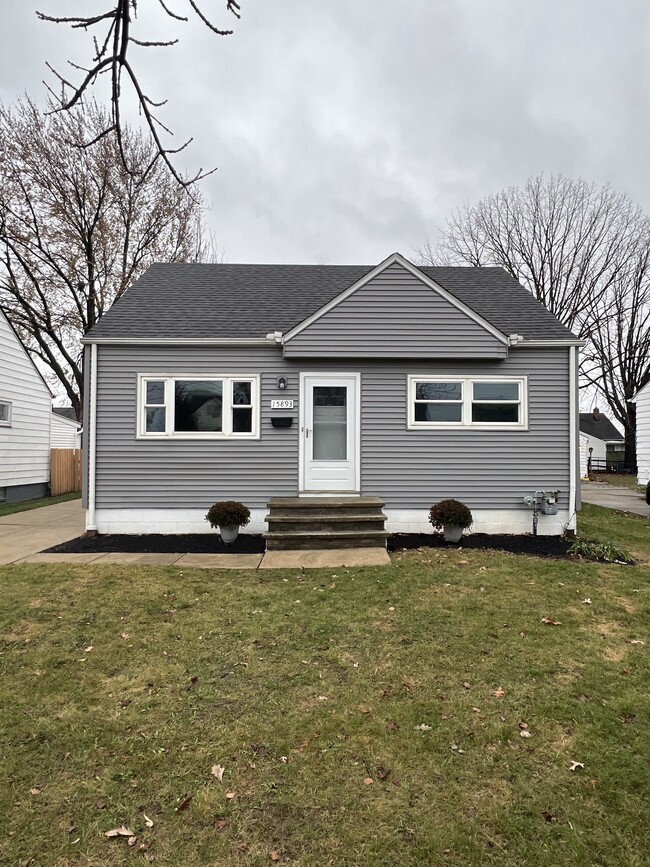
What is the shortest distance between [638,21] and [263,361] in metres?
6.22

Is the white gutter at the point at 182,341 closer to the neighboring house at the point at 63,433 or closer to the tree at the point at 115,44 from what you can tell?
the tree at the point at 115,44

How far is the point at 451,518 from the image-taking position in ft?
24.0

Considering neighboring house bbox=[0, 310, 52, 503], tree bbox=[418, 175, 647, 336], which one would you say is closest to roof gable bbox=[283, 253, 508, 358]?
neighboring house bbox=[0, 310, 52, 503]

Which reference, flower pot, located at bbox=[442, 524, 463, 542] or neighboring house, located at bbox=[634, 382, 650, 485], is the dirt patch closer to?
flower pot, located at bbox=[442, 524, 463, 542]

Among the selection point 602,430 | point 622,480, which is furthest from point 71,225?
point 602,430

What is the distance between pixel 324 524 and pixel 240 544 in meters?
1.49

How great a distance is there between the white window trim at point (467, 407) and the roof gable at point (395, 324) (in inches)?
18.2

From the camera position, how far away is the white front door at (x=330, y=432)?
8.18m

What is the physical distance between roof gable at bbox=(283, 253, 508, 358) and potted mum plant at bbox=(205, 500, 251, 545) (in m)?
2.85

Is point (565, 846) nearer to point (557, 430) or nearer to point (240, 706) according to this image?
point (240, 706)

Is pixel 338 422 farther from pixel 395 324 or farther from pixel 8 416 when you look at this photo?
pixel 8 416

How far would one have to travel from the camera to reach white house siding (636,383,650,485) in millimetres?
16219

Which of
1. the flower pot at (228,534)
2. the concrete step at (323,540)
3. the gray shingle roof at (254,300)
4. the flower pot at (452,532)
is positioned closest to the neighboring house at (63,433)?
the gray shingle roof at (254,300)

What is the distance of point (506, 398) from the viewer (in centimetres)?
821
